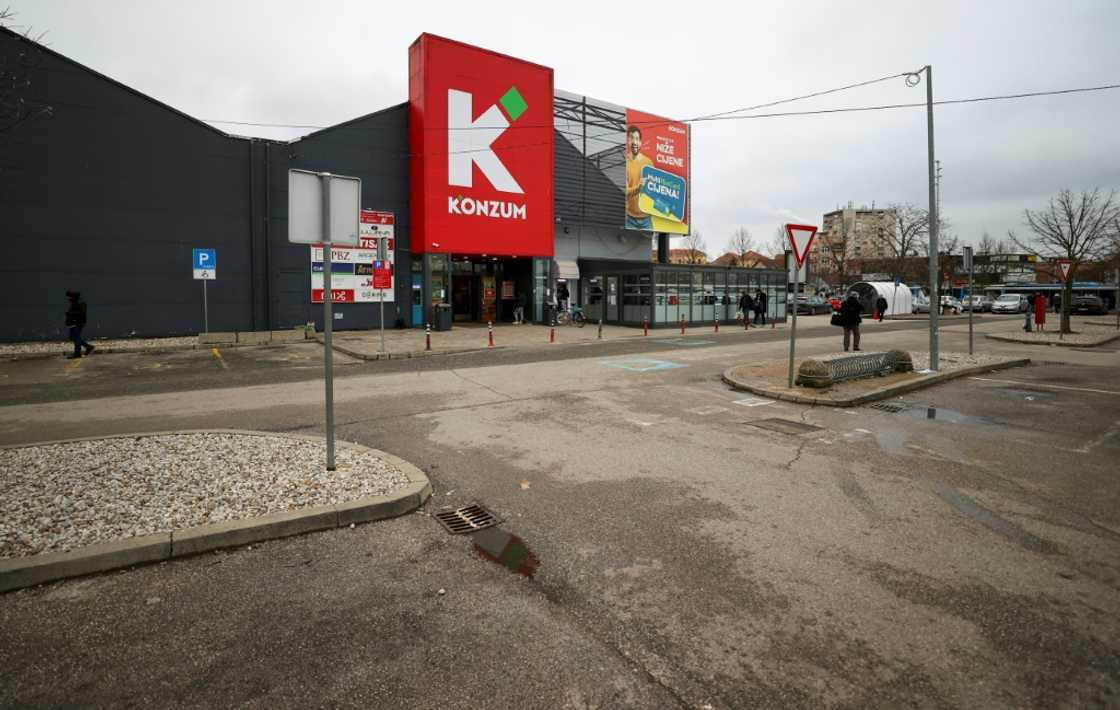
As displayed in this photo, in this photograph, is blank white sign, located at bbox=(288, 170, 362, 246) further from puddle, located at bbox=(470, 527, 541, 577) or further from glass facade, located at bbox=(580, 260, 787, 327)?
glass facade, located at bbox=(580, 260, 787, 327)

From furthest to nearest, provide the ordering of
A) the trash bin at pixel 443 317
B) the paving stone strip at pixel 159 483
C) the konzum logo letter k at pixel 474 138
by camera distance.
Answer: the konzum logo letter k at pixel 474 138 → the trash bin at pixel 443 317 → the paving stone strip at pixel 159 483

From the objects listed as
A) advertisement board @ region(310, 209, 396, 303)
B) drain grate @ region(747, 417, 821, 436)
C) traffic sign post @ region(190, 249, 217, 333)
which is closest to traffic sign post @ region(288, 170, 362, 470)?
drain grate @ region(747, 417, 821, 436)

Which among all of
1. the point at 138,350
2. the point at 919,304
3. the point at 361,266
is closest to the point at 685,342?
the point at 361,266

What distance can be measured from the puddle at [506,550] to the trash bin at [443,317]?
20.0 metres

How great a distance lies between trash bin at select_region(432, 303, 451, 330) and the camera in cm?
2372

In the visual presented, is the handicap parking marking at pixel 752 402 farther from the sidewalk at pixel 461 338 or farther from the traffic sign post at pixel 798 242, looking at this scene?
the sidewalk at pixel 461 338

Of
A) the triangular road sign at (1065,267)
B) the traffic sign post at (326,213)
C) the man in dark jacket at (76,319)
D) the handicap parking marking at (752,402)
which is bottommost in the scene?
the handicap parking marking at (752,402)

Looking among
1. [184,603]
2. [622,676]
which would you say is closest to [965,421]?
[622,676]

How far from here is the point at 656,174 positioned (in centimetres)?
3309

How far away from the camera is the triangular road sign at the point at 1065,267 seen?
19273mm

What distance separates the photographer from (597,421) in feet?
26.5

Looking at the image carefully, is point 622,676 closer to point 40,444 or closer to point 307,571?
point 307,571

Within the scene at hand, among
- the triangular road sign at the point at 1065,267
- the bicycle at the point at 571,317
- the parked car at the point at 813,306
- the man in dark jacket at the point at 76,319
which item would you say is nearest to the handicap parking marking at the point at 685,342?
the bicycle at the point at 571,317

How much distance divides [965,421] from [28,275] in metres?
25.3
